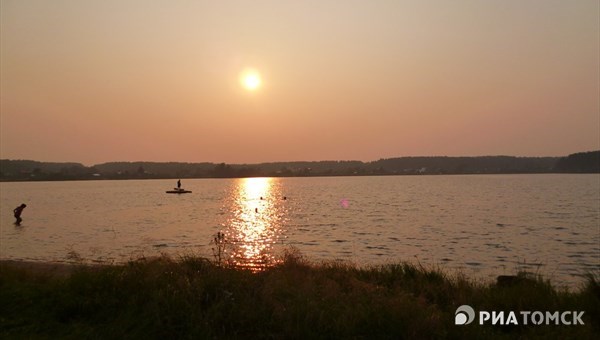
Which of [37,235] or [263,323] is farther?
[37,235]

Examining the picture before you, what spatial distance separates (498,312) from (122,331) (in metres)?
6.93

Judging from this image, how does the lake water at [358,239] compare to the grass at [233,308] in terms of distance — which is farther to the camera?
the lake water at [358,239]

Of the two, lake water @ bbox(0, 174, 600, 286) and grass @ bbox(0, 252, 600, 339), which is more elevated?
grass @ bbox(0, 252, 600, 339)

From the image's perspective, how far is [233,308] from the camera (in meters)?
7.57

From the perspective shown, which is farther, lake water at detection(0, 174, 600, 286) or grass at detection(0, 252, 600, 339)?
lake water at detection(0, 174, 600, 286)

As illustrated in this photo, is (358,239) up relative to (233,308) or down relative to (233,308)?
down

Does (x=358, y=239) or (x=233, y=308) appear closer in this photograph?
(x=233, y=308)

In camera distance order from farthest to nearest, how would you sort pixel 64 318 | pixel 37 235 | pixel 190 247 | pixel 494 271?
pixel 37 235
pixel 190 247
pixel 494 271
pixel 64 318

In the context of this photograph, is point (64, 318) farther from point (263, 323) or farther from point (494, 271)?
point (494, 271)

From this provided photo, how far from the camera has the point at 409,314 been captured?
7332 mm

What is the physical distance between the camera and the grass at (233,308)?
23.2ft

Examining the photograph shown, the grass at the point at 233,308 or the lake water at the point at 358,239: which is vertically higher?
the grass at the point at 233,308

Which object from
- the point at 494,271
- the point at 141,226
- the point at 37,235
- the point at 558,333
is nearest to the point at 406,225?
the point at 494,271

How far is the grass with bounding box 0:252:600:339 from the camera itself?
23.2ft
